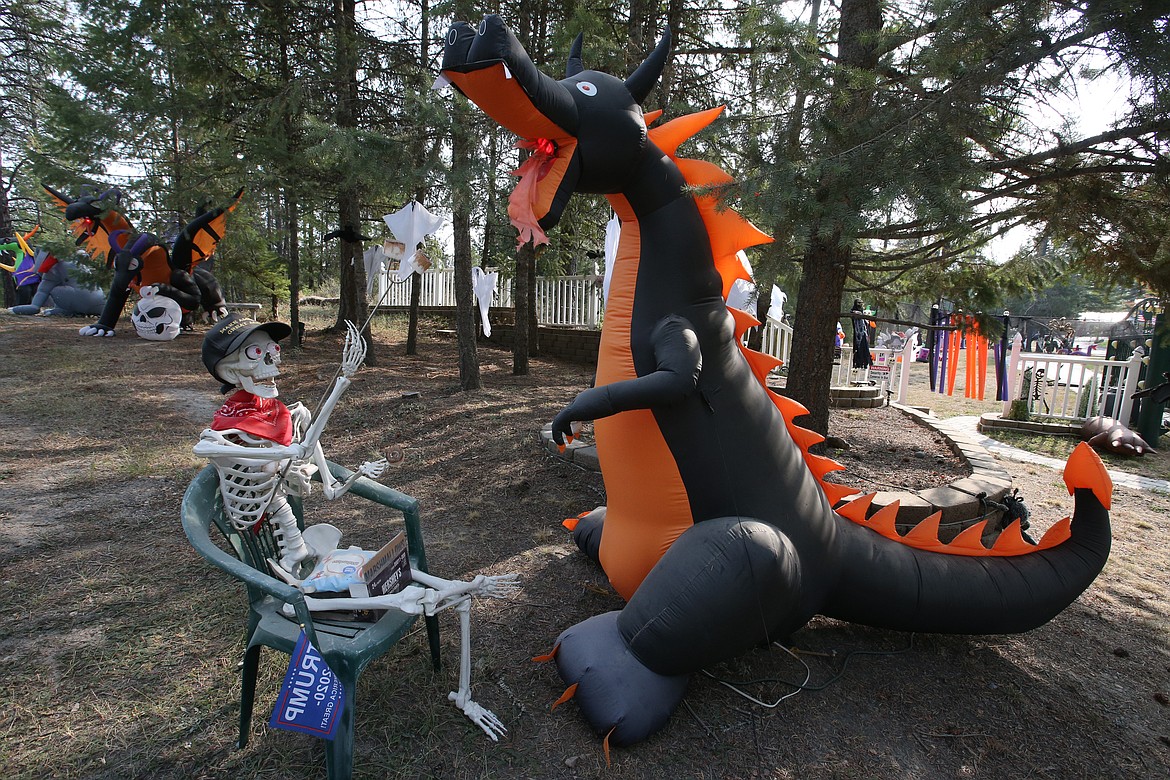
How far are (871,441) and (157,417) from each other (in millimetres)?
6988

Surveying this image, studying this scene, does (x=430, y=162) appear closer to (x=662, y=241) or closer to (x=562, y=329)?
(x=662, y=241)

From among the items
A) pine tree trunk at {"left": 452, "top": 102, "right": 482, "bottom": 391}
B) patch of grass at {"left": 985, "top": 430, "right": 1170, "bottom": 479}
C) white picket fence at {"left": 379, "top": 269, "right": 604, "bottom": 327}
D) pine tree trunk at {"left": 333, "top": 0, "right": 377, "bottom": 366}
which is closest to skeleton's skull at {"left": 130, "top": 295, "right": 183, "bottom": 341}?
pine tree trunk at {"left": 333, "top": 0, "right": 377, "bottom": 366}

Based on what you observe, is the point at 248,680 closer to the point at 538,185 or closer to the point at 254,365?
the point at 254,365

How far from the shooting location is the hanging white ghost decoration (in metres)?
9.93

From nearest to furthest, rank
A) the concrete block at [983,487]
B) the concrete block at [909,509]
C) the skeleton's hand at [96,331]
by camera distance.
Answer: the concrete block at [909,509] < the concrete block at [983,487] < the skeleton's hand at [96,331]

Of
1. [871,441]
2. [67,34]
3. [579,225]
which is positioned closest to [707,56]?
[579,225]

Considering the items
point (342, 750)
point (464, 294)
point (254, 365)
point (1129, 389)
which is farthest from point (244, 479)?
point (1129, 389)

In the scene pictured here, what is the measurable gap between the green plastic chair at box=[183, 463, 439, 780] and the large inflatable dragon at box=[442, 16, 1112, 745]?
2.17 ft

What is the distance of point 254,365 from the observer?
212 cm

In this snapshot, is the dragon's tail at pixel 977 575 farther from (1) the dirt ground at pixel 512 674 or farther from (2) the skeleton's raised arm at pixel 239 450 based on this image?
(2) the skeleton's raised arm at pixel 239 450

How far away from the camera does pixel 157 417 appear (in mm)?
6285

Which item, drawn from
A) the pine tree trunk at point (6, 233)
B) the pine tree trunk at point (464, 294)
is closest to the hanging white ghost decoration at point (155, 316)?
the pine tree trunk at point (464, 294)

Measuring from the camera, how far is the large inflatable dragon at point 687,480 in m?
1.99

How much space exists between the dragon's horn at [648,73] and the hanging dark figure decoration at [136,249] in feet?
31.3
